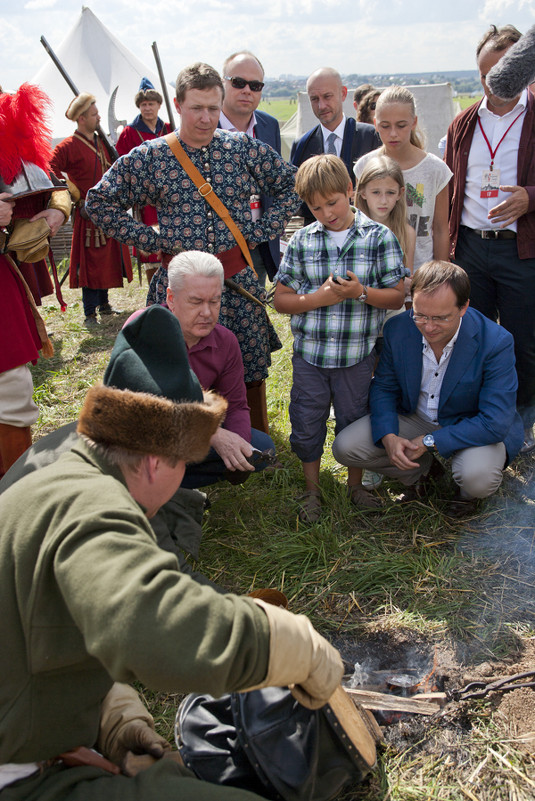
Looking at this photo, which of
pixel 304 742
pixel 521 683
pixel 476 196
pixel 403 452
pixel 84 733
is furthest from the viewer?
pixel 476 196

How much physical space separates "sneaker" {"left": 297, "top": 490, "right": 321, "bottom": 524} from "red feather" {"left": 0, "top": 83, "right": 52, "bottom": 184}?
237 centimetres

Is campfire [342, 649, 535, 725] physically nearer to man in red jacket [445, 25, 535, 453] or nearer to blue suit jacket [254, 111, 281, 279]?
man in red jacket [445, 25, 535, 453]

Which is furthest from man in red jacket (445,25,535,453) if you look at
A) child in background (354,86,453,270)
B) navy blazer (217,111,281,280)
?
navy blazer (217,111,281,280)

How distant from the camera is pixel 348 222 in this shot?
3.44 meters

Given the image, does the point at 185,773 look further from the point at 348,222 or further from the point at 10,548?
the point at 348,222

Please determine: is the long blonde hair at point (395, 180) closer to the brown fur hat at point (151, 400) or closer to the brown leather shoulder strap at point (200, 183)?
the brown leather shoulder strap at point (200, 183)

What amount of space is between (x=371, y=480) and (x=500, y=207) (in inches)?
69.8

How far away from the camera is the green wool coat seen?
1260 millimetres

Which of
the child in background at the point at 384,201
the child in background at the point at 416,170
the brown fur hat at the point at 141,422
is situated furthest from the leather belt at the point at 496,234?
the brown fur hat at the point at 141,422

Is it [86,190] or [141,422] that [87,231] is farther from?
[141,422]

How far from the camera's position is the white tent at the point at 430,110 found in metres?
10.8

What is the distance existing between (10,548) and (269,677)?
647 mm

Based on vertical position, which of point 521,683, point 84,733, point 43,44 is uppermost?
point 43,44

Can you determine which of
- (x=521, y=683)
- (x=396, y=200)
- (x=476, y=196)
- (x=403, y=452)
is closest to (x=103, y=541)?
(x=521, y=683)
